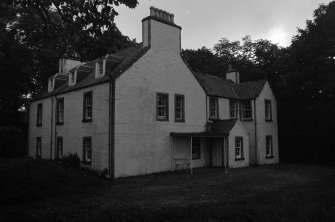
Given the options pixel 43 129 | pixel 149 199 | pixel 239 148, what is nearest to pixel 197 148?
pixel 239 148

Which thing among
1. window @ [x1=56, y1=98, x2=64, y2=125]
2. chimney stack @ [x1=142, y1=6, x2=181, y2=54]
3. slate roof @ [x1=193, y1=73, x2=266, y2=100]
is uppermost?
chimney stack @ [x1=142, y1=6, x2=181, y2=54]

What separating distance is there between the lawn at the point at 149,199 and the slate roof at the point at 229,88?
39.2 feet

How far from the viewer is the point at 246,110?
108 ft

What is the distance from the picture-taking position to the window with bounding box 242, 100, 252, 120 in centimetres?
3248

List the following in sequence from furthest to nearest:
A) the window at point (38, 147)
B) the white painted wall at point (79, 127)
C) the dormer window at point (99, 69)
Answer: the window at point (38, 147)
the dormer window at point (99, 69)
the white painted wall at point (79, 127)

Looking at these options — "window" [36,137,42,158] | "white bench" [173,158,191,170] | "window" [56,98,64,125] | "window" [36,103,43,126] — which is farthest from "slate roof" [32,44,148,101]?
"white bench" [173,158,191,170]

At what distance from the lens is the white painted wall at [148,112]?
73.5ft

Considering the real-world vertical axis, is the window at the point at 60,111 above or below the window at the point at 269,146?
above

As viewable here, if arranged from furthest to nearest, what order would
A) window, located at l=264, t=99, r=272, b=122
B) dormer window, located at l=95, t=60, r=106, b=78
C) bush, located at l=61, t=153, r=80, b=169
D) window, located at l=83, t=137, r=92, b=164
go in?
window, located at l=264, t=99, r=272, b=122
dormer window, located at l=95, t=60, r=106, b=78
window, located at l=83, t=137, r=92, b=164
bush, located at l=61, t=153, r=80, b=169

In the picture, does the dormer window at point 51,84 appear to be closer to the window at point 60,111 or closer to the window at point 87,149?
the window at point 60,111

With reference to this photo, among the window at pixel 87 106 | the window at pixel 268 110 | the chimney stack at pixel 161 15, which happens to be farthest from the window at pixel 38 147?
the window at pixel 268 110

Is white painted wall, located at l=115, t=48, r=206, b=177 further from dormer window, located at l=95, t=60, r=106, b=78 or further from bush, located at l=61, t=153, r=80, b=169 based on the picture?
bush, located at l=61, t=153, r=80, b=169

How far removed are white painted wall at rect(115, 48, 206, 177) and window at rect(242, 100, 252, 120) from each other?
23.9ft

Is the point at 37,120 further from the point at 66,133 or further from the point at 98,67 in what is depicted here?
the point at 98,67
